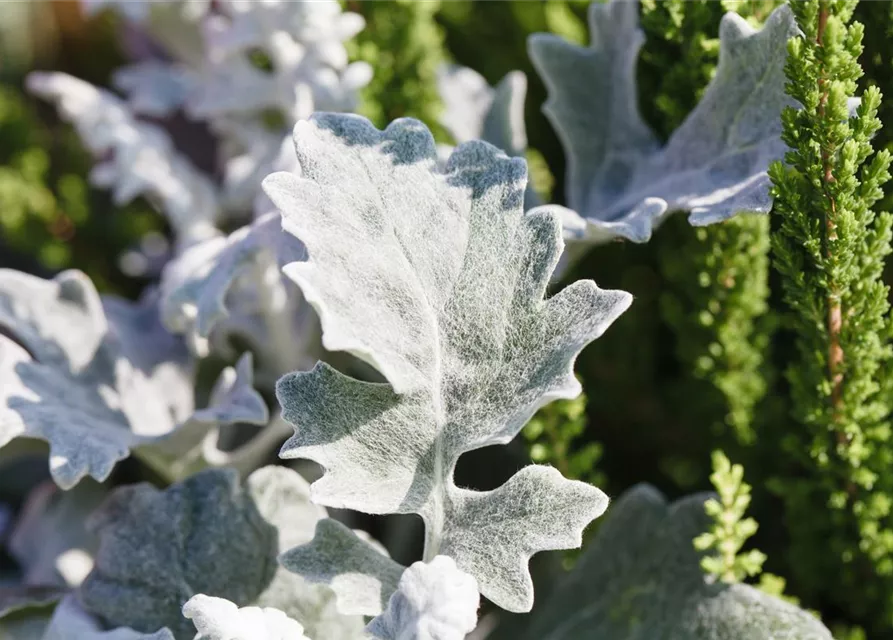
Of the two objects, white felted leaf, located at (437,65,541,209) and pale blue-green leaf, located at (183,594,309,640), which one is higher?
white felted leaf, located at (437,65,541,209)

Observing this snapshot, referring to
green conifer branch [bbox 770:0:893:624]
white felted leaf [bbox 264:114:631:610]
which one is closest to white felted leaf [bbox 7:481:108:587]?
white felted leaf [bbox 264:114:631:610]

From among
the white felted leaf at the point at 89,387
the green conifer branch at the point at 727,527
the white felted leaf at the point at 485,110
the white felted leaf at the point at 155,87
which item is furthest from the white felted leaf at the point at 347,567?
the white felted leaf at the point at 155,87

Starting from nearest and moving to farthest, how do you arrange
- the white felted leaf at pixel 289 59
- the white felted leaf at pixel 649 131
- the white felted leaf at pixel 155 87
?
the white felted leaf at pixel 649 131 < the white felted leaf at pixel 289 59 < the white felted leaf at pixel 155 87

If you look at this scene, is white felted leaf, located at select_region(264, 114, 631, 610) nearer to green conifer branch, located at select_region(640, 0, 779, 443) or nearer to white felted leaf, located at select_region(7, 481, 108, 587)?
green conifer branch, located at select_region(640, 0, 779, 443)

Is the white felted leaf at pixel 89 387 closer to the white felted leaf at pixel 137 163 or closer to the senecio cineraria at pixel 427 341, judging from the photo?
the senecio cineraria at pixel 427 341

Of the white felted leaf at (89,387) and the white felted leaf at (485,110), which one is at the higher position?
the white felted leaf at (485,110)

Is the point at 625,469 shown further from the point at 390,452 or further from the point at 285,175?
the point at 285,175
